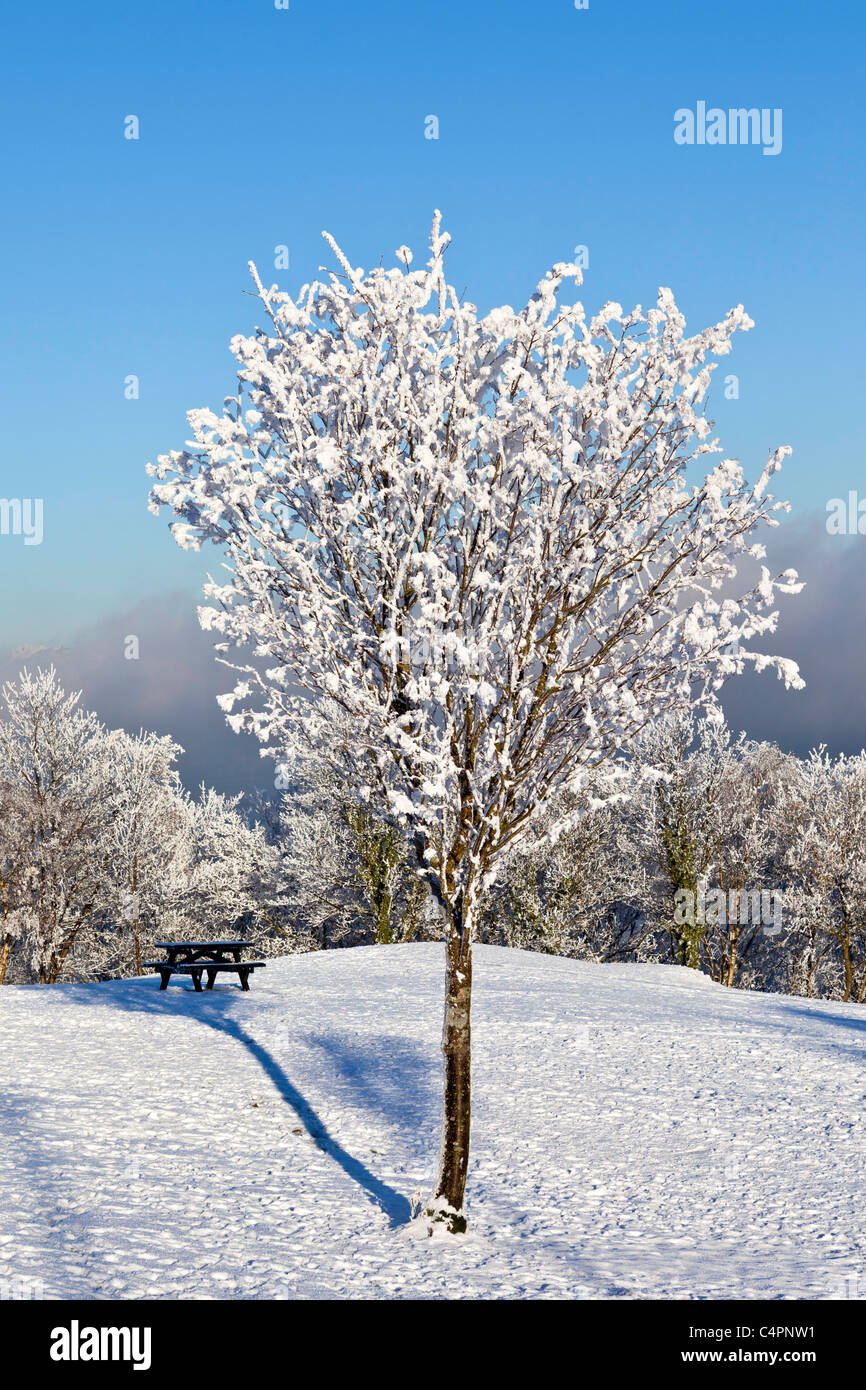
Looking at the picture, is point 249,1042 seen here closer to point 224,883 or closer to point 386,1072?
point 386,1072

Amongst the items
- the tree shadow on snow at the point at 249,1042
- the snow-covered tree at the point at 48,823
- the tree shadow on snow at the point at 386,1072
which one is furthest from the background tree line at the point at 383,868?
the tree shadow on snow at the point at 386,1072

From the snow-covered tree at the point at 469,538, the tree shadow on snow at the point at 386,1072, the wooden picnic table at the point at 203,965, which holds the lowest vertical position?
the tree shadow on snow at the point at 386,1072

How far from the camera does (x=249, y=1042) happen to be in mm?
12953

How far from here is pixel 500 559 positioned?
660 cm

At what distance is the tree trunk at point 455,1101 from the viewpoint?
23.6 ft

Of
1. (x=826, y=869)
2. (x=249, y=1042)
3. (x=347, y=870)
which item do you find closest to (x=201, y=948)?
(x=249, y=1042)

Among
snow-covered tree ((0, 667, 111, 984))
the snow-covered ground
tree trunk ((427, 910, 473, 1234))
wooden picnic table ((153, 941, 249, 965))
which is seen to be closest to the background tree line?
snow-covered tree ((0, 667, 111, 984))

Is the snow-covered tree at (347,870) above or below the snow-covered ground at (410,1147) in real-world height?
above

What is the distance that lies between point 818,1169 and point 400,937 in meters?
20.3

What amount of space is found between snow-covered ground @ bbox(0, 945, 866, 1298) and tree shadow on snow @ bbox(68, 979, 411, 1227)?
51 millimetres

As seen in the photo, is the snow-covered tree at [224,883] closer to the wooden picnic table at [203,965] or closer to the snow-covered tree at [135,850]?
the snow-covered tree at [135,850]

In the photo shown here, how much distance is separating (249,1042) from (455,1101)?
257 inches

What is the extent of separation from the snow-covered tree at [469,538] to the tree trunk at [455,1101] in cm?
48
